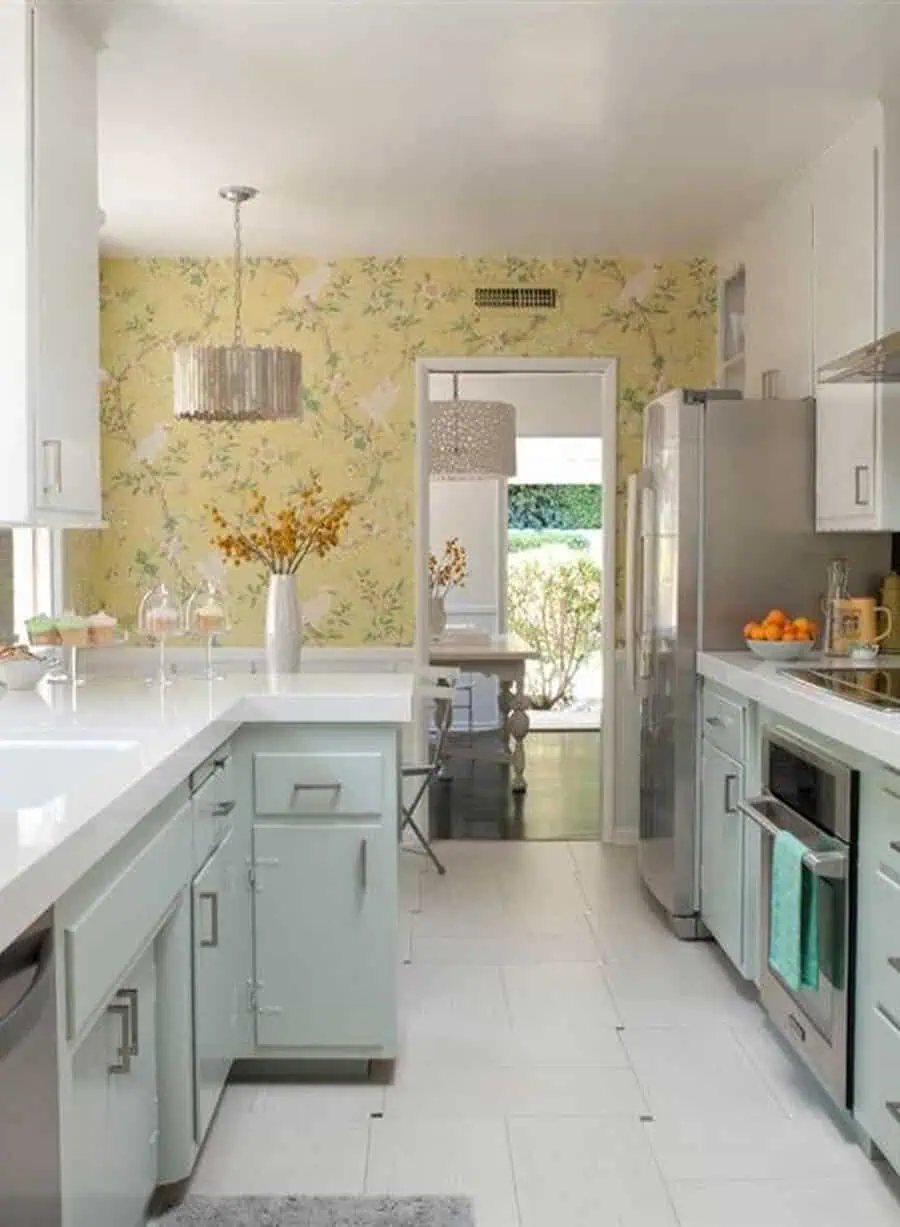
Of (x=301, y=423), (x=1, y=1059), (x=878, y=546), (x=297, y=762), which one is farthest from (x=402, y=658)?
(x=1, y=1059)

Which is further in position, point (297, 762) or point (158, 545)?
point (158, 545)

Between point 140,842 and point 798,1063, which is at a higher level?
point 140,842

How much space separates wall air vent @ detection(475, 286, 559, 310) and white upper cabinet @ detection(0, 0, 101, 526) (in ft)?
8.96

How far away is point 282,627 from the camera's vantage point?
3.77 m

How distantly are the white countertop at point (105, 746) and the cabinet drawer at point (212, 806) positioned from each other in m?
0.08

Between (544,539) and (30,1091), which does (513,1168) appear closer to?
(30,1091)

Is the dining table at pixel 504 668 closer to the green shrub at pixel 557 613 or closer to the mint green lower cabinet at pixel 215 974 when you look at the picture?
the green shrub at pixel 557 613

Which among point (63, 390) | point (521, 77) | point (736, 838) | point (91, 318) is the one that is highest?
point (521, 77)

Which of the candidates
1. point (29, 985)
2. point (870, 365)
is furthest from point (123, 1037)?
point (870, 365)

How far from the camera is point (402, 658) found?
5.79m

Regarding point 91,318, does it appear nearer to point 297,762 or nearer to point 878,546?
point 297,762

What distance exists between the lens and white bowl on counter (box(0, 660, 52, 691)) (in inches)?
132

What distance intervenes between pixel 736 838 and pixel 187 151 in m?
2.74

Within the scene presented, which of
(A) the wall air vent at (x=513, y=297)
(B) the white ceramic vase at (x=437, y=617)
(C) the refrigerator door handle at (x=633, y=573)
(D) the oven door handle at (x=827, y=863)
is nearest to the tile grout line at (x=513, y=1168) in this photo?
(D) the oven door handle at (x=827, y=863)
